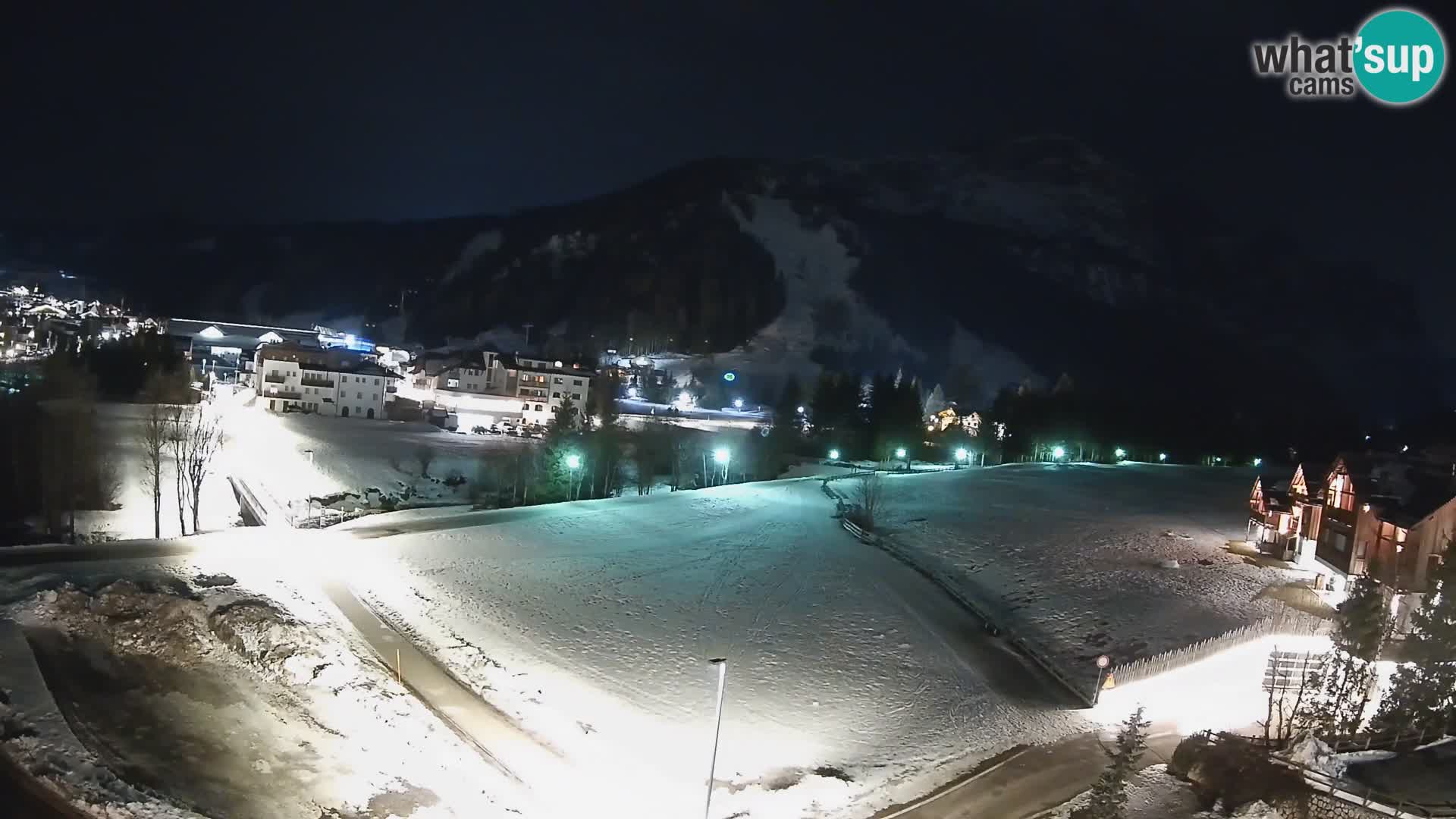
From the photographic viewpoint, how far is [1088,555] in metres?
32.2

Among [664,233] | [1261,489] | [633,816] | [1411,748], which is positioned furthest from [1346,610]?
[664,233]

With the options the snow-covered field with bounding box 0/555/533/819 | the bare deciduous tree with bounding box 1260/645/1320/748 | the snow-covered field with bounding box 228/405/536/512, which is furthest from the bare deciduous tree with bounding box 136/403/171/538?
the bare deciduous tree with bounding box 1260/645/1320/748

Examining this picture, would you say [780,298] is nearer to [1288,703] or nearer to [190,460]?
[190,460]

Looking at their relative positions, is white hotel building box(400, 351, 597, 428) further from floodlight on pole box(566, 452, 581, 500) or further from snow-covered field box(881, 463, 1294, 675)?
snow-covered field box(881, 463, 1294, 675)

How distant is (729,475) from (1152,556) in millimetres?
28702

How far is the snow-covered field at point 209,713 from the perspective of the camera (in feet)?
35.5

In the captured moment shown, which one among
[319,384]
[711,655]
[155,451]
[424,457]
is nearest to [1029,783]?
[711,655]

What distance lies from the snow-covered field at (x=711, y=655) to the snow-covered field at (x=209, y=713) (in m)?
2.43

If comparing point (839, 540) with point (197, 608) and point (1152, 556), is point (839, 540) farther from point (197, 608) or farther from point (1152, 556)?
point (197, 608)

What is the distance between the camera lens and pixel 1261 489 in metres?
34.6

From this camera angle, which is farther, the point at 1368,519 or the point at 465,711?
the point at 1368,519

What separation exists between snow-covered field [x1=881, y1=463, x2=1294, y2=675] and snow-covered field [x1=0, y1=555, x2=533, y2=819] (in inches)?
645

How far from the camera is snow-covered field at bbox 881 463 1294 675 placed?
24328 millimetres

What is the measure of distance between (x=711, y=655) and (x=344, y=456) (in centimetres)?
3655
